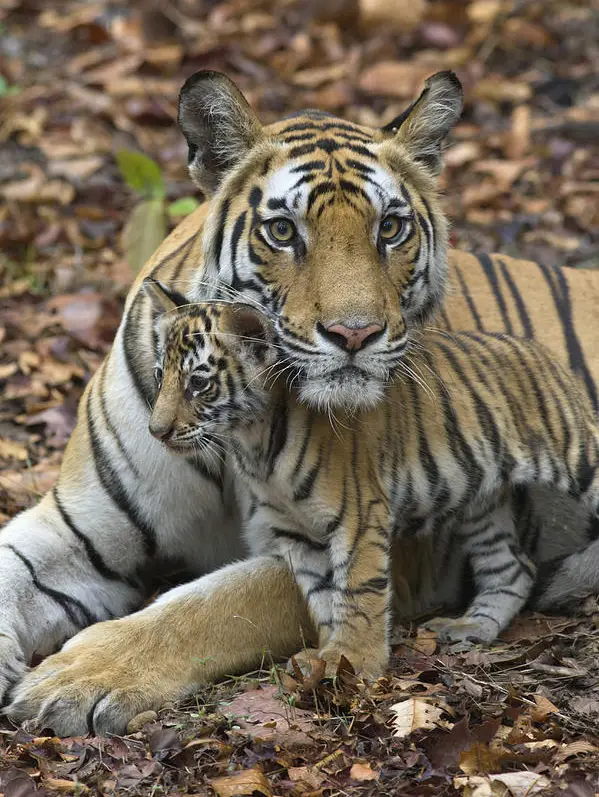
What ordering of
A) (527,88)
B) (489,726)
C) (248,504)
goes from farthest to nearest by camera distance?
(527,88) → (248,504) → (489,726)

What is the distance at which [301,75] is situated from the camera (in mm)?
8906

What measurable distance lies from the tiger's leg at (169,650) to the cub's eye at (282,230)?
38.6 inches

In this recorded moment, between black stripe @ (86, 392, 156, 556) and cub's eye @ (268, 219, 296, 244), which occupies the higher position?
cub's eye @ (268, 219, 296, 244)

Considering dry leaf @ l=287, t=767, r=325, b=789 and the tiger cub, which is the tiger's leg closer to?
the tiger cub

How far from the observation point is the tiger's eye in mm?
3479

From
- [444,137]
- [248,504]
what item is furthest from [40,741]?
[444,137]

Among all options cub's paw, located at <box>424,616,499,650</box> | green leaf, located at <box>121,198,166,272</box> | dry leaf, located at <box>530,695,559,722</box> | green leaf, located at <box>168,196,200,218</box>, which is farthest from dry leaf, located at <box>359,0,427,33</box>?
dry leaf, located at <box>530,695,559,722</box>

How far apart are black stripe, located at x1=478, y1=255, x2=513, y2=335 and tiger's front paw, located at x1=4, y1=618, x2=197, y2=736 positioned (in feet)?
5.90

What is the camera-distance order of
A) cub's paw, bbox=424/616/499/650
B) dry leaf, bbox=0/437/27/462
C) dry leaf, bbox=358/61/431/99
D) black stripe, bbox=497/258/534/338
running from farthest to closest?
dry leaf, bbox=358/61/431/99
dry leaf, bbox=0/437/27/462
black stripe, bbox=497/258/534/338
cub's paw, bbox=424/616/499/650

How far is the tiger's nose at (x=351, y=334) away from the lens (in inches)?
124

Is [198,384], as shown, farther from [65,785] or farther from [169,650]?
[65,785]

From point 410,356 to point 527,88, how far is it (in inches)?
220

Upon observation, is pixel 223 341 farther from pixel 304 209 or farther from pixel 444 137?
pixel 444 137

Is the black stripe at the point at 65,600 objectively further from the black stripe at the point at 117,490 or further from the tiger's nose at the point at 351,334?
the tiger's nose at the point at 351,334
